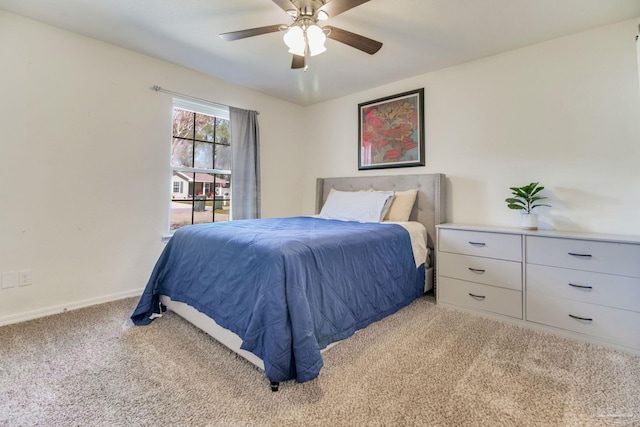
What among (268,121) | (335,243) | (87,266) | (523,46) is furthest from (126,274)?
(523,46)

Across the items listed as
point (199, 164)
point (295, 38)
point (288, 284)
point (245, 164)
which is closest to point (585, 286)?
Result: point (288, 284)

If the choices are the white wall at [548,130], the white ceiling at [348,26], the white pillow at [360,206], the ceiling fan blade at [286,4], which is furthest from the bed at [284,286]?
the white ceiling at [348,26]

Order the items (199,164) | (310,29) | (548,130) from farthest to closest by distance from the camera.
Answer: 1. (199,164)
2. (548,130)
3. (310,29)

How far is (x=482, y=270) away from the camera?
2.34 meters

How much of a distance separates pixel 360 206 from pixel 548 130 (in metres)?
1.76

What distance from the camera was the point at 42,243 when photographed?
2.30m

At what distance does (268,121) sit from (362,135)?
1305 mm

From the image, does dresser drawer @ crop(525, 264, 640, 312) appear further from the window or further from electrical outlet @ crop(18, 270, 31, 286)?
electrical outlet @ crop(18, 270, 31, 286)

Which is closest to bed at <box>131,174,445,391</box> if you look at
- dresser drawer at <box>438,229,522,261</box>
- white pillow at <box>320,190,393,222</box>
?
dresser drawer at <box>438,229,522,261</box>

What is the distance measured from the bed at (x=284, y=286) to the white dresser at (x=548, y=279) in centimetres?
36

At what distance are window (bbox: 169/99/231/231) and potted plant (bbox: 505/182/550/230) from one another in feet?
9.88

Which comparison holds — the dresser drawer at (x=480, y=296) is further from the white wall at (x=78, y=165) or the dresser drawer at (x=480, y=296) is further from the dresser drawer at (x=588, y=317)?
the white wall at (x=78, y=165)

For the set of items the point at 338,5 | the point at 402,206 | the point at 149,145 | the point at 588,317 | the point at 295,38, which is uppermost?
the point at 338,5

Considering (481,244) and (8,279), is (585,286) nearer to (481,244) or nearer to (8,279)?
(481,244)
